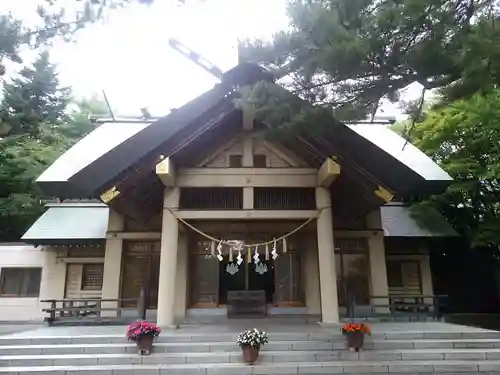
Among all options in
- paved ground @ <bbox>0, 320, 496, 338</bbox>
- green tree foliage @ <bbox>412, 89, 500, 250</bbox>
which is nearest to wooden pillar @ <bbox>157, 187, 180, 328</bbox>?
paved ground @ <bbox>0, 320, 496, 338</bbox>

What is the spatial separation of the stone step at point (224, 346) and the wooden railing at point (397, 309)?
231 cm

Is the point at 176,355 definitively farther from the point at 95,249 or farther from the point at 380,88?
the point at 95,249

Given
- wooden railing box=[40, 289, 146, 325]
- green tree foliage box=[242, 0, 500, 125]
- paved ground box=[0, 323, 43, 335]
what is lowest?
paved ground box=[0, 323, 43, 335]

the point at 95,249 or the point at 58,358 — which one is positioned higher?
the point at 95,249

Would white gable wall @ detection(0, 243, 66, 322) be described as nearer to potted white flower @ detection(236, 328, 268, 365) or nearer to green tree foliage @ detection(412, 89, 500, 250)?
potted white flower @ detection(236, 328, 268, 365)

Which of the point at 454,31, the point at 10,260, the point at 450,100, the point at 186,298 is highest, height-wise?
the point at 454,31

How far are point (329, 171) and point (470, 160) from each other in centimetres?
611

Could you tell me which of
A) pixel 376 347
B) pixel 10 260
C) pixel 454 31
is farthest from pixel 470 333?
pixel 10 260

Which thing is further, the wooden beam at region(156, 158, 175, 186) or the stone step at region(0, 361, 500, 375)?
the wooden beam at region(156, 158, 175, 186)

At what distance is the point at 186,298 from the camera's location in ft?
33.4

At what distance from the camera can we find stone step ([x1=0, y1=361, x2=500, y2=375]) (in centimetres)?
598

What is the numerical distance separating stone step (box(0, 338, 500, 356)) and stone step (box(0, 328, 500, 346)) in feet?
0.47

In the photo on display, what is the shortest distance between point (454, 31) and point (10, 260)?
1343 cm

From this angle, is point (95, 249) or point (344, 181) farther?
point (95, 249)
